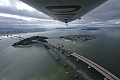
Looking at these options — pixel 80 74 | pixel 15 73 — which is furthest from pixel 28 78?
pixel 80 74

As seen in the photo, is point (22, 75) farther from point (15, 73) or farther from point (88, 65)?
point (88, 65)

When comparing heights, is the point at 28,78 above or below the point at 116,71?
below

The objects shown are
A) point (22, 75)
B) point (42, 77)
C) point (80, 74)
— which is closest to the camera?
point (80, 74)

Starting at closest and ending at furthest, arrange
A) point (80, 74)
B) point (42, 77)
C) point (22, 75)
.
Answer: point (80, 74)
point (42, 77)
point (22, 75)

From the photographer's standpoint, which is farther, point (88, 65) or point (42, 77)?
point (88, 65)

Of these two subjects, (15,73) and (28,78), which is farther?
(15,73)

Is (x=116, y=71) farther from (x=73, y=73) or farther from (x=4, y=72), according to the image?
(x=4, y=72)

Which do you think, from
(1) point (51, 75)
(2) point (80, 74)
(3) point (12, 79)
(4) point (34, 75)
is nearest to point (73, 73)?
(2) point (80, 74)

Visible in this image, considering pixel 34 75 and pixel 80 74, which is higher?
pixel 80 74

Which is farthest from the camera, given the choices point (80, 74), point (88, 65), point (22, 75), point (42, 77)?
point (88, 65)
